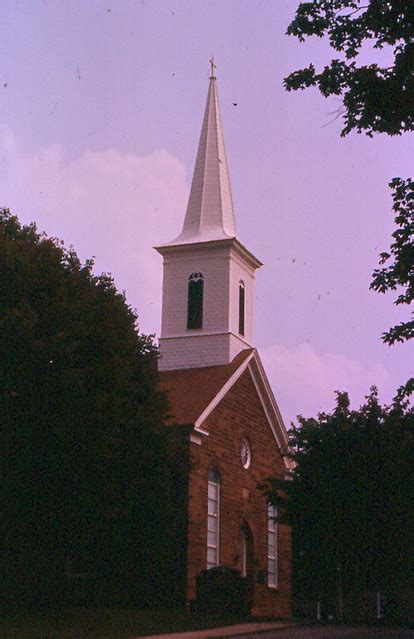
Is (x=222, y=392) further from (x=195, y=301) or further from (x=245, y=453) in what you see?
(x=195, y=301)

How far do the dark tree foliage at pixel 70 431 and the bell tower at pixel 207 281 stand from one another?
1178 centimetres

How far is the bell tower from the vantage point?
41750 mm

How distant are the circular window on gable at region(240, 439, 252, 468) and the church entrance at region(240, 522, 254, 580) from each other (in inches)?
95.4

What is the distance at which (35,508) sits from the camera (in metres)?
26.5

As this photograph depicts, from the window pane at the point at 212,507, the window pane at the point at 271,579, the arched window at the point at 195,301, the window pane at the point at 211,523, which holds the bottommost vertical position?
the window pane at the point at 271,579

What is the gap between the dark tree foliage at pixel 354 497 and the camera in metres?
28.2

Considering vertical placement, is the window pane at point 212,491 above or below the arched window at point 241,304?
below

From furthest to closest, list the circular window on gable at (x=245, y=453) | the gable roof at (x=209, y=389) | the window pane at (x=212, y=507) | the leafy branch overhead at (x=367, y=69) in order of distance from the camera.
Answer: the circular window on gable at (x=245, y=453) → the window pane at (x=212, y=507) → the gable roof at (x=209, y=389) → the leafy branch overhead at (x=367, y=69)

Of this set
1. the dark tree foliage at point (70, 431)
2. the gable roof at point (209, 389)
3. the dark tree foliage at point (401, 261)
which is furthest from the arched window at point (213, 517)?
the dark tree foliage at point (401, 261)

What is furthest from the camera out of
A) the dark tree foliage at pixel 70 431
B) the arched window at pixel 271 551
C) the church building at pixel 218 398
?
the arched window at pixel 271 551

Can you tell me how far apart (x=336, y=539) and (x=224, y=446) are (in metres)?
9.54

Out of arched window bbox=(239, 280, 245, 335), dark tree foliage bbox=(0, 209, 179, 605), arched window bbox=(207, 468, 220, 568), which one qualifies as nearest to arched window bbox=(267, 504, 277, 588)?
arched window bbox=(207, 468, 220, 568)

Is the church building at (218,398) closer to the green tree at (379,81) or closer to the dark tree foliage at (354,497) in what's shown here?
the dark tree foliage at (354,497)

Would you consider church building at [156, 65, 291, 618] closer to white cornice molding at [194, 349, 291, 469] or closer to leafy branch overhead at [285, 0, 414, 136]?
white cornice molding at [194, 349, 291, 469]
